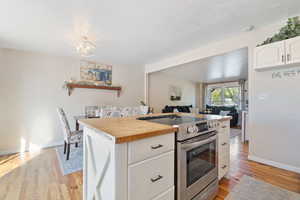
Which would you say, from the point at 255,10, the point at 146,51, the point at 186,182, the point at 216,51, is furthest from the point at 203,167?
the point at 146,51

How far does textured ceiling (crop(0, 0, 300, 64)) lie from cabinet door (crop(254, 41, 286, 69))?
446 mm

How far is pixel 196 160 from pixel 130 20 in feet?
7.11

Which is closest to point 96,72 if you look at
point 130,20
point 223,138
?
point 130,20

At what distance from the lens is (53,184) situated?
182cm

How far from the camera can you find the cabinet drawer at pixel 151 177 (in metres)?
0.90

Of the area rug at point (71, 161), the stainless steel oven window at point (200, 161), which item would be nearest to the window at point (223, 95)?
the stainless steel oven window at point (200, 161)

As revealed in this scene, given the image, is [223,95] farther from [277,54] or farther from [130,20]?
[130,20]

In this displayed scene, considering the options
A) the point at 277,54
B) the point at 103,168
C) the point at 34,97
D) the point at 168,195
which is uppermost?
the point at 277,54

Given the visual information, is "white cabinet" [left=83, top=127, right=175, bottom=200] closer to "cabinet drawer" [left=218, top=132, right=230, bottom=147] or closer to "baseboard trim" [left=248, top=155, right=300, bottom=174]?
"cabinet drawer" [left=218, top=132, right=230, bottom=147]

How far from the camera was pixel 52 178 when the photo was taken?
1959 millimetres

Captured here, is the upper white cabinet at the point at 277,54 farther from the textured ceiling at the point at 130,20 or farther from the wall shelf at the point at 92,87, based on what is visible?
the wall shelf at the point at 92,87

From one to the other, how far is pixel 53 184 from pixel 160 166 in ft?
5.63

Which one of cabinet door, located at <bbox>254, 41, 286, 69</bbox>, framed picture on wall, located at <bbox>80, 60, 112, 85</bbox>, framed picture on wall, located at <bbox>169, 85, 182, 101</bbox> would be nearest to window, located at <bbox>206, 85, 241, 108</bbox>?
framed picture on wall, located at <bbox>169, 85, 182, 101</bbox>

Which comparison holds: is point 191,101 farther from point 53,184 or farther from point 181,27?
point 53,184
